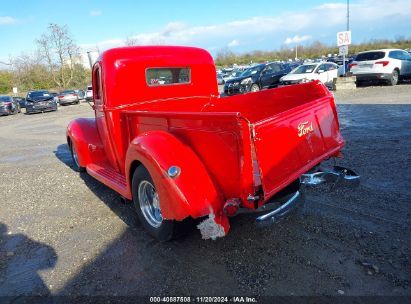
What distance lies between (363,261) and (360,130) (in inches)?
235

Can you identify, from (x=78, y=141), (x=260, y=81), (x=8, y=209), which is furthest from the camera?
(x=260, y=81)

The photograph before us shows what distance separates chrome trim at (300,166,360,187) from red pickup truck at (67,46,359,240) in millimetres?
11

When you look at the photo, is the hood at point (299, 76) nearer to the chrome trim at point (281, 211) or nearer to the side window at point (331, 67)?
the side window at point (331, 67)

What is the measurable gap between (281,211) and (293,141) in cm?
71

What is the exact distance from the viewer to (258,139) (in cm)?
296

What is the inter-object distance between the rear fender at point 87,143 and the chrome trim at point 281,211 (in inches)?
132

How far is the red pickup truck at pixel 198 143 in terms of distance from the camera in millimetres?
2977

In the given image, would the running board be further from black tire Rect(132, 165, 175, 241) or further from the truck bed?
the truck bed

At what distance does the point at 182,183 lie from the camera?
310cm

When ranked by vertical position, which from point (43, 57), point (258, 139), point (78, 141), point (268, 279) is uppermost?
point (43, 57)

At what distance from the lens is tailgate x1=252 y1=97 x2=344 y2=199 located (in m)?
3.02

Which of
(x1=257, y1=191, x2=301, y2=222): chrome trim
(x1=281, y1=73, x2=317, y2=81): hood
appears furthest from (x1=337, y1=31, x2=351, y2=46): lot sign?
(x1=257, y1=191, x2=301, y2=222): chrome trim

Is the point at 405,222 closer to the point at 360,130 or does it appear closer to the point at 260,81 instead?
the point at 360,130

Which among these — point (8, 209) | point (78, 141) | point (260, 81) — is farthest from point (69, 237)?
point (260, 81)
